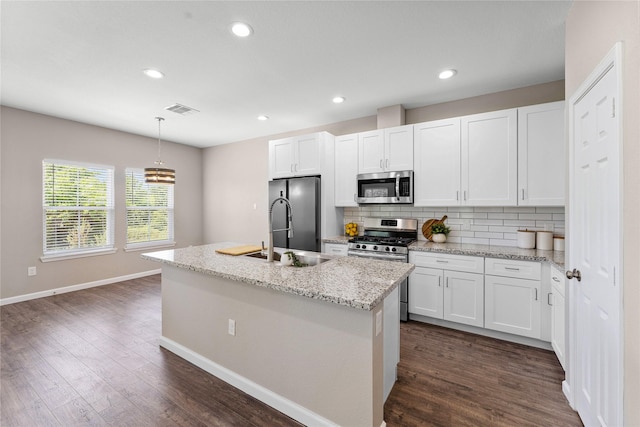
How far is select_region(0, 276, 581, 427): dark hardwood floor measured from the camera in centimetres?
180

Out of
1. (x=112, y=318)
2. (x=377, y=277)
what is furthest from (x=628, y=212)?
(x=112, y=318)

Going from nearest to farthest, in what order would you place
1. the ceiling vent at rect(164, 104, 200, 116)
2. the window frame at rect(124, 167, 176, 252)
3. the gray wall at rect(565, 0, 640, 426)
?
1. the gray wall at rect(565, 0, 640, 426)
2. the ceiling vent at rect(164, 104, 200, 116)
3. the window frame at rect(124, 167, 176, 252)

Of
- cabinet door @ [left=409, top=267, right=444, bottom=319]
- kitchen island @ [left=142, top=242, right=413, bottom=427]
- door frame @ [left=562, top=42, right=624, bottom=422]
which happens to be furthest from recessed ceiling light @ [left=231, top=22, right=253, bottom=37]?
cabinet door @ [left=409, top=267, right=444, bottom=319]

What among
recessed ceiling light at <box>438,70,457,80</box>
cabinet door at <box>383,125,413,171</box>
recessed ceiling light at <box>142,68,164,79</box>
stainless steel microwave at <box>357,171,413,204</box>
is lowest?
stainless steel microwave at <box>357,171,413,204</box>

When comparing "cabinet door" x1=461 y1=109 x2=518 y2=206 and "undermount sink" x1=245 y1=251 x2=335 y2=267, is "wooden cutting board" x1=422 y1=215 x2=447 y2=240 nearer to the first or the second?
"cabinet door" x1=461 y1=109 x2=518 y2=206

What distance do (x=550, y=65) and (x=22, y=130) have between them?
6514mm

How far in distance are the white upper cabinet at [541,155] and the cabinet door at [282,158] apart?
2868 mm

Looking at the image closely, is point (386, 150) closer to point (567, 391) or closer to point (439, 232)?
point (439, 232)

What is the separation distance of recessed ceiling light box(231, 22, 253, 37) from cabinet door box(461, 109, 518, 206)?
2.44 m

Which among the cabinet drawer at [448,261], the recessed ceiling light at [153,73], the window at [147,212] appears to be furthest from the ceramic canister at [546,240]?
the window at [147,212]

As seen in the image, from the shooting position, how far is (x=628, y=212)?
1230 millimetres

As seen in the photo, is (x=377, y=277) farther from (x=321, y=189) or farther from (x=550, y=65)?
(x=550, y=65)

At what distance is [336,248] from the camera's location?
3.84 metres

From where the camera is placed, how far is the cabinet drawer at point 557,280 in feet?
7.13
